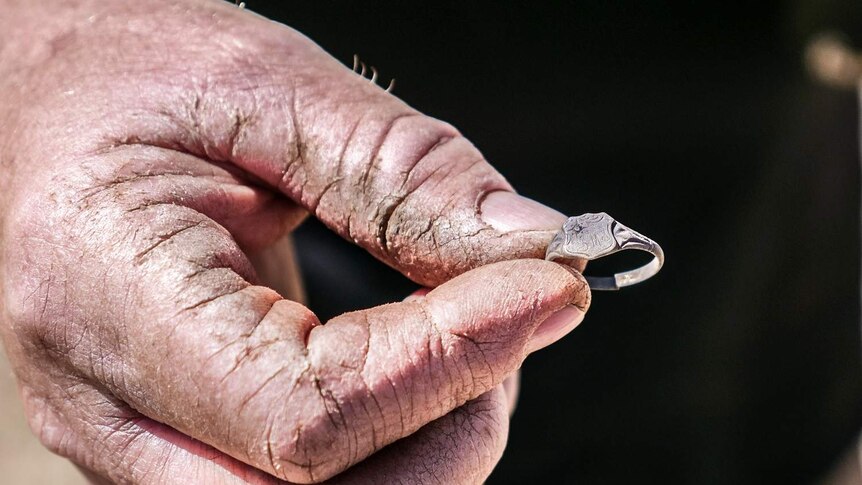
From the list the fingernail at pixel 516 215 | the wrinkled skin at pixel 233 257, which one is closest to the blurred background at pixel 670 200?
the wrinkled skin at pixel 233 257

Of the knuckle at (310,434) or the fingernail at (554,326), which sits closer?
the knuckle at (310,434)

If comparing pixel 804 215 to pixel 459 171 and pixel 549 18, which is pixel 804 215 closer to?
pixel 549 18

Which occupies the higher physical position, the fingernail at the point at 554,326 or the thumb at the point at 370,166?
the thumb at the point at 370,166

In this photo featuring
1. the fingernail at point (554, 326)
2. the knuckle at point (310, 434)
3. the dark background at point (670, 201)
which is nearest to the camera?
the knuckle at point (310, 434)

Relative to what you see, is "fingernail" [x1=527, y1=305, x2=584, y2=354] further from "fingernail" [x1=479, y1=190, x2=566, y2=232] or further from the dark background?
the dark background

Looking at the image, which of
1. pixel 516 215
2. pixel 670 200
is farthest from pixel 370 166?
pixel 670 200

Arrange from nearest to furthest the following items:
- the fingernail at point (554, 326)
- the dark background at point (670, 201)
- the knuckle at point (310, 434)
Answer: the knuckle at point (310, 434) → the fingernail at point (554, 326) → the dark background at point (670, 201)

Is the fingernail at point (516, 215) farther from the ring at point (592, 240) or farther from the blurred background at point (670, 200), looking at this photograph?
the blurred background at point (670, 200)
